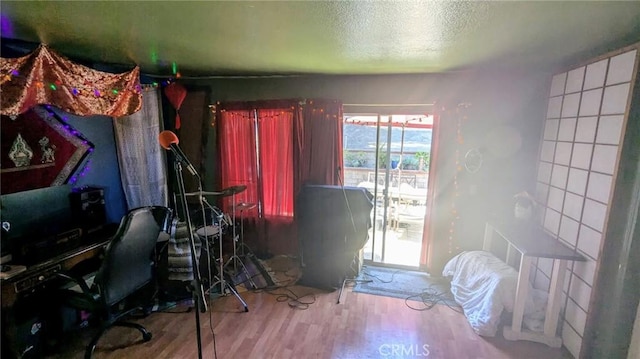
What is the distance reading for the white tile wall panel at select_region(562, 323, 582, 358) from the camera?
213cm

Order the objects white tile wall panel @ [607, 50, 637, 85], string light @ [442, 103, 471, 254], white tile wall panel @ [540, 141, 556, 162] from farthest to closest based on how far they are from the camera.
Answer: string light @ [442, 103, 471, 254], white tile wall panel @ [540, 141, 556, 162], white tile wall panel @ [607, 50, 637, 85]

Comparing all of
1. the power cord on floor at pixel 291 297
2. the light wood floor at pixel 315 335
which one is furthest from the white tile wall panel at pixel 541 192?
the power cord on floor at pixel 291 297

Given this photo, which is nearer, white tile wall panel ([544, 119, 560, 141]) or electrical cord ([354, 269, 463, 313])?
white tile wall panel ([544, 119, 560, 141])

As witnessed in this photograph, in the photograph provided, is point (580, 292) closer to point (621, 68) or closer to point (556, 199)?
point (556, 199)

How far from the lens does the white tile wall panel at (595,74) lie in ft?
Answer: 6.86

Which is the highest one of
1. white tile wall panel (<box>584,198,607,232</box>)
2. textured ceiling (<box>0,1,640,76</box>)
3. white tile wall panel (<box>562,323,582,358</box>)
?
textured ceiling (<box>0,1,640,76</box>)

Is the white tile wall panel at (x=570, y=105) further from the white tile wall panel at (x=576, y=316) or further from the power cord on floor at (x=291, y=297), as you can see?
the power cord on floor at (x=291, y=297)

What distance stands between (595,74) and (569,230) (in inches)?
47.4

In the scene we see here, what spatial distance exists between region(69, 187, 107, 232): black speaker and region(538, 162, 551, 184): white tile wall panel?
13.8ft

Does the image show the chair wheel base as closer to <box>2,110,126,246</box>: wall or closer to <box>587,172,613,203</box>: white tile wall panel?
<box>2,110,126,246</box>: wall

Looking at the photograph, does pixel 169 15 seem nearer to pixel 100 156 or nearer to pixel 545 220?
pixel 100 156

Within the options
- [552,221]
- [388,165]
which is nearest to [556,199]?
[552,221]

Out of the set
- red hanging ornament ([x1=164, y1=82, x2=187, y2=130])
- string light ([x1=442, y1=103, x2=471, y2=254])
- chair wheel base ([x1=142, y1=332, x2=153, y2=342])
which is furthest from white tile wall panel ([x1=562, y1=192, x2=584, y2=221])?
red hanging ornament ([x1=164, y1=82, x2=187, y2=130])

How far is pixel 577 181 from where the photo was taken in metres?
2.29
